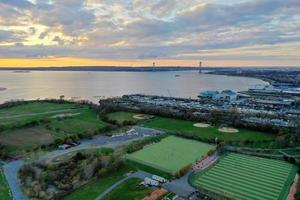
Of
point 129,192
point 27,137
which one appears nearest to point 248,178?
point 129,192

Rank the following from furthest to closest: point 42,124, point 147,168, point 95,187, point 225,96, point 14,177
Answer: point 225,96
point 42,124
point 147,168
point 14,177
point 95,187

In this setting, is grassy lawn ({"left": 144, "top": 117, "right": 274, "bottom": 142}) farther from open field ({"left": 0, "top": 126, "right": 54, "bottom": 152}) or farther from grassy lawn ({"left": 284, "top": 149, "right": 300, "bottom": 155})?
open field ({"left": 0, "top": 126, "right": 54, "bottom": 152})

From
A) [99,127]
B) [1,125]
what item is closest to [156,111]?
[99,127]

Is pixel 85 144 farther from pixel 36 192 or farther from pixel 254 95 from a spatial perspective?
pixel 254 95

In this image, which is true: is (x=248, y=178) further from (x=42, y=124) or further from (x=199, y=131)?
(x=42, y=124)

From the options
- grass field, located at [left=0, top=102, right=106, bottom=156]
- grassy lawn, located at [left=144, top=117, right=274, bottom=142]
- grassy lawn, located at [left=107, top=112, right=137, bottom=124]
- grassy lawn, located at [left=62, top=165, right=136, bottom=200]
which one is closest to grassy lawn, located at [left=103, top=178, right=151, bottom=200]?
grassy lawn, located at [left=62, top=165, right=136, bottom=200]

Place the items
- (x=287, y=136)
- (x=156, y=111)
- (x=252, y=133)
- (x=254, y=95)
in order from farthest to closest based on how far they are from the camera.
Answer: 1. (x=254, y=95)
2. (x=156, y=111)
3. (x=252, y=133)
4. (x=287, y=136)
